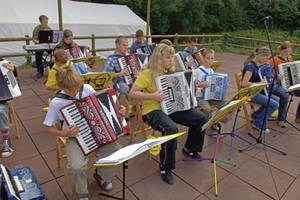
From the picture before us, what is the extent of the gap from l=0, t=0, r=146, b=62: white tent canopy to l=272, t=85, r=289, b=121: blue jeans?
678 cm

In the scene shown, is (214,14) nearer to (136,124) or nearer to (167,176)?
(136,124)

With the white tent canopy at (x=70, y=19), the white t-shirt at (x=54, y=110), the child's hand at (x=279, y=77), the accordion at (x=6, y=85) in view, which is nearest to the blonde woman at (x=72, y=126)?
the white t-shirt at (x=54, y=110)

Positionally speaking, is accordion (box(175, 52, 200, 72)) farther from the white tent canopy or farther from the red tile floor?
the white tent canopy

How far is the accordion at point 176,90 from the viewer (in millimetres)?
2658

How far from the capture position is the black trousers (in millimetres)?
2604

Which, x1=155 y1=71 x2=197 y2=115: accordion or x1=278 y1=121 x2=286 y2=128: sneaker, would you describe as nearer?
x1=155 y1=71 x2=197 y2=115: accordion

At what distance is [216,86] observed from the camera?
3.42 meters

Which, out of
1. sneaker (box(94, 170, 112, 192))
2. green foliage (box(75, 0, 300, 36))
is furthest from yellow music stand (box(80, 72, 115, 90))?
green foliage (box(75, 0, 300, 36))

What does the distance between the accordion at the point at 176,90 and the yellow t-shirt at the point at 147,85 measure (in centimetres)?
10

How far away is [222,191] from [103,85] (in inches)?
73.5

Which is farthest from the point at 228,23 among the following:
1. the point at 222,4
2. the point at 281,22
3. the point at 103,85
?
the point at 103,85

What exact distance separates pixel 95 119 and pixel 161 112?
0.82m

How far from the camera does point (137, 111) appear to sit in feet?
9.91

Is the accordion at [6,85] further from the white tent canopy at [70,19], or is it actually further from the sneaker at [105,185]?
the white tent canopy at [70,19]
